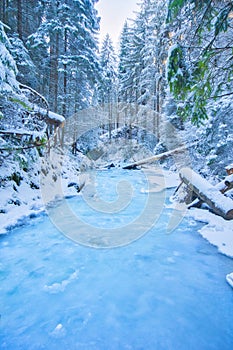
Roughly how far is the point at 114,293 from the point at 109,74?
29225 mm

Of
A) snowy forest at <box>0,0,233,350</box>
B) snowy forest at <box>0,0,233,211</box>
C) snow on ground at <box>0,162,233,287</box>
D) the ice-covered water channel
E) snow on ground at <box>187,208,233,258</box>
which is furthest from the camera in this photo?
snow on ground at <box>0,162,233,287</box>

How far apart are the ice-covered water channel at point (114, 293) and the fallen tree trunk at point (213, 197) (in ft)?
3.41

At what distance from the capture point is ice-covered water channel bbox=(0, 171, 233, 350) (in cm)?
237

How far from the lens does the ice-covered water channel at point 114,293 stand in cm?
237

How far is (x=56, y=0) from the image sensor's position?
44.0 ft

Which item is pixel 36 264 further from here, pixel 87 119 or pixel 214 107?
pixel 87 119

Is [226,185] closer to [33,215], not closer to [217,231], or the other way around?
[217,231]

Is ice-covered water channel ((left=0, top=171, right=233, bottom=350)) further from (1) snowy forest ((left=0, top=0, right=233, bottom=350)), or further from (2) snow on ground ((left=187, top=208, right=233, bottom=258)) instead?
(2) snow on ground ((left=187, top=208, right=233, bottom=258))

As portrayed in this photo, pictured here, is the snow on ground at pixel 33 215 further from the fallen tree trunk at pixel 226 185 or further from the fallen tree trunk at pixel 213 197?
the fallen tree trunk at pixel 226 185

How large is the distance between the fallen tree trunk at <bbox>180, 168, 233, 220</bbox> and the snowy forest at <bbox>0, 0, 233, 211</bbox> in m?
2.06

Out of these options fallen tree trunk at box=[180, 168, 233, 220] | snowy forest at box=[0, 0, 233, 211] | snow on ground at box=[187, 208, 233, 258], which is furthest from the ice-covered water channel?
snowy forest at box=[0, 0, 233, 211]

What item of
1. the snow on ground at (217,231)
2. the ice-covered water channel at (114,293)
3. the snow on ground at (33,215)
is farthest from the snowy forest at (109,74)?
the ice-covered water channel at (114,293)

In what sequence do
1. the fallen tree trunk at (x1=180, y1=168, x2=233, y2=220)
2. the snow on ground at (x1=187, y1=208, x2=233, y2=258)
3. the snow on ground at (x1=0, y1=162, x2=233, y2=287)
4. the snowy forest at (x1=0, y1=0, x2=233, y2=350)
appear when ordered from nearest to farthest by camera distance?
the snowy forest at (x1=0, y1=0, x2=233, y2=350) → the snow on ground at (x1=187, y1=208, x2=233, y2=258) → the snow on ground at (x1=0, y1=162, x2=233, y2=287) → the fallen tree trunk at (x1=180, y1=168, x2=233, y2=220)

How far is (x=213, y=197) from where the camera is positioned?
5.86 m
